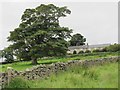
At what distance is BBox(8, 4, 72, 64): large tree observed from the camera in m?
39.8

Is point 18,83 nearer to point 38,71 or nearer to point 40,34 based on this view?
point 38,71

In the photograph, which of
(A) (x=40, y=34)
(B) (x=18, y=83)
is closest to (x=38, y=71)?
(B) (x=18, y=83)

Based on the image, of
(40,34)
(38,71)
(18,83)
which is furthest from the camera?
(40,34)

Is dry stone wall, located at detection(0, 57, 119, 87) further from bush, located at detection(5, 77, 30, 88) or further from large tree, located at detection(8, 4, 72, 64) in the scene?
large tree, located at detection(8, 4, 72, 64)

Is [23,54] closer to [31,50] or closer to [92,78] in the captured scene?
[31,50]

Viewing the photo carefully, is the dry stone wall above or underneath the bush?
above

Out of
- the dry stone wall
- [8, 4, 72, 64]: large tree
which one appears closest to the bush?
the dry stone wall

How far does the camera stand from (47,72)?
13.9m

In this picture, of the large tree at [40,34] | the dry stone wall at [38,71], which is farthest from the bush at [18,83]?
the large tree at [40,34]

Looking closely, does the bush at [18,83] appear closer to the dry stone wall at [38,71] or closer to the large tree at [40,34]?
the dry stone wall at [38,71]

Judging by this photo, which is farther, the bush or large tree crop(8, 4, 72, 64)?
large tree crop(8, 4, 72, 64)

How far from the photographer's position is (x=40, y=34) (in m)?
39.8

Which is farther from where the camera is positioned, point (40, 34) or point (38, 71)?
point (40, 34)

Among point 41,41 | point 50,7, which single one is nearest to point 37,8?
point 50,7
